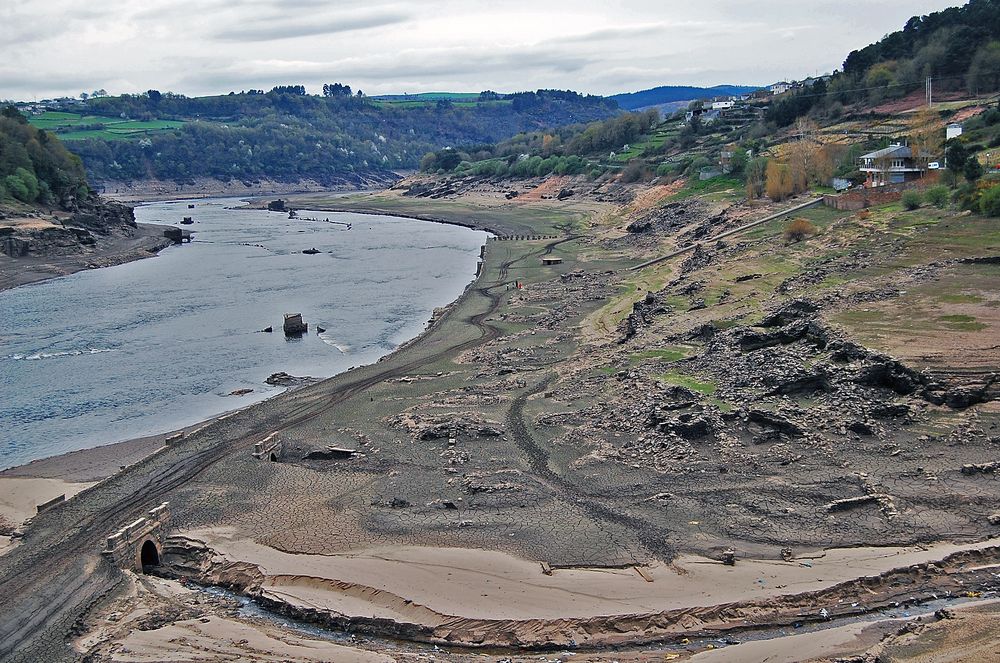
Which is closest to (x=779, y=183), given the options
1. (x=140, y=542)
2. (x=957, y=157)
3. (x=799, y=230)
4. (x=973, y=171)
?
(x=799, y=230)

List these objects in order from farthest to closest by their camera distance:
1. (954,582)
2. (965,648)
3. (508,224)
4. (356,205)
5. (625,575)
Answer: (356,205) < (508,224) < (625,575) < (954,582) < (965,648)

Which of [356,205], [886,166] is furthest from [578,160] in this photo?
[886,166]

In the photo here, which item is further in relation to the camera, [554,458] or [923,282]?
[923,282]

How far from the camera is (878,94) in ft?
332

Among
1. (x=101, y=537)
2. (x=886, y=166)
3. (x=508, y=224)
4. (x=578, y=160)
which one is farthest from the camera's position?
(x=578, y=160)

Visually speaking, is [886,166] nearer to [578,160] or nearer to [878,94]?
[878,94]

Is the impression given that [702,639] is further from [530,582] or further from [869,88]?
[869,88]

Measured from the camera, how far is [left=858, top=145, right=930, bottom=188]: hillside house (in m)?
65.8

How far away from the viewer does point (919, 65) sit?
330 ft

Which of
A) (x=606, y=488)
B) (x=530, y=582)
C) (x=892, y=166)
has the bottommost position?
(x=530, y=582)

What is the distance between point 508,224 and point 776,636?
96.8 meters

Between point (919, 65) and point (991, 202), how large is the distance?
194ft

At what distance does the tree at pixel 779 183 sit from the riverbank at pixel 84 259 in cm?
6218

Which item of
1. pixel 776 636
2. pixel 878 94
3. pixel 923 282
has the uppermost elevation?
pixel 878 94
